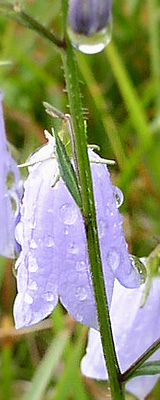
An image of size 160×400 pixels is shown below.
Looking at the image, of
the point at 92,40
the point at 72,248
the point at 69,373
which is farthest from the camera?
the point at 69,373

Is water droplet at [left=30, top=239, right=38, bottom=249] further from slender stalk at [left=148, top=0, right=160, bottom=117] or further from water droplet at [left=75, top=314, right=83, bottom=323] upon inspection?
slender stalk at [left=148, top=0, right=160, bottom=117]

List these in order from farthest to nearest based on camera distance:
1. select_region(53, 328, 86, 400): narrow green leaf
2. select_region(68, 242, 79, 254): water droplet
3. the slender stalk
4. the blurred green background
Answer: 1. the slender stalk
2. the blurred green background
3. select_region(53, 328, 86, 400): narrow green leaf
4. select_region(68, 242, 79, 254): water droplet

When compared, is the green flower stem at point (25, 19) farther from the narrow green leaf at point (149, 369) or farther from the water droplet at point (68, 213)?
the narrow green leaf at point (149, 369)

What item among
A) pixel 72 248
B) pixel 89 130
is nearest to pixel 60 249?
pixel 72 248

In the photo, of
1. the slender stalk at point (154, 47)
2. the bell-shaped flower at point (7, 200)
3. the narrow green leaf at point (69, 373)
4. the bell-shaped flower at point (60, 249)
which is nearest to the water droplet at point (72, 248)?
the bell-shaped flower at point (60, 249)

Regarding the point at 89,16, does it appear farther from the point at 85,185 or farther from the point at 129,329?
the point at 129,329

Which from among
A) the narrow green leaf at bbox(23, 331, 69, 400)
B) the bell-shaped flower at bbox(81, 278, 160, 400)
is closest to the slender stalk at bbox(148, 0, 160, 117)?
the narrow green leaf at bbox(23, 331, 69, 400)

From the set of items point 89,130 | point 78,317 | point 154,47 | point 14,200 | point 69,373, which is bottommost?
point 69,373
